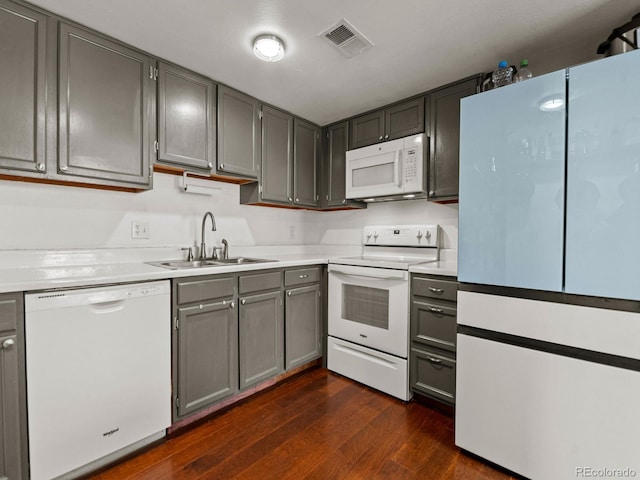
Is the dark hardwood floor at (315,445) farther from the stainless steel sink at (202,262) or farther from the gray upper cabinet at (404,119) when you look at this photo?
the gray upper cabinet at (404,119)

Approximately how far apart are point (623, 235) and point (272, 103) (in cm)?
239

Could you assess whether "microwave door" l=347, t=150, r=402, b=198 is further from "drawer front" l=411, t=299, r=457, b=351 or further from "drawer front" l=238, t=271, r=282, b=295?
"drawer front" l=238, t=271, r=282, b=295

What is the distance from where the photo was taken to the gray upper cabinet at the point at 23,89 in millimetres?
1387

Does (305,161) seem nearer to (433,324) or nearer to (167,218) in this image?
(167,218)

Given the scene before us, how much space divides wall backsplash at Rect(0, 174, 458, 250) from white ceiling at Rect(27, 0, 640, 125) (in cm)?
91

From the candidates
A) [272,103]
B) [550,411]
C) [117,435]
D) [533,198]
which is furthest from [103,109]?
[550,411]

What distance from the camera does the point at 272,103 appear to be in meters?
2.53

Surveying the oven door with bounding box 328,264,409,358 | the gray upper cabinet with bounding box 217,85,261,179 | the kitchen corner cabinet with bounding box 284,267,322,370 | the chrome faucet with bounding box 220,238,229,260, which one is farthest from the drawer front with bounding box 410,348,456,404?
the gray upper cabinet with bounding box 217,85,261,179

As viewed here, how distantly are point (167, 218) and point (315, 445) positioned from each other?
179 cm

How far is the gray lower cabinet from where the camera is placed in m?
1.86

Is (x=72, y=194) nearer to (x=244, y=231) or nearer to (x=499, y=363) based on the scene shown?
(x=244, y=231)

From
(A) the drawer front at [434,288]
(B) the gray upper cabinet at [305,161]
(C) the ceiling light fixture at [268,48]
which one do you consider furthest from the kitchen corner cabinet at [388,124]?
(A) the drawer front at [434,288]

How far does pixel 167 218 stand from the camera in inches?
86.8

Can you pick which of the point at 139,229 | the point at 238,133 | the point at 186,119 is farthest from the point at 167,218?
the point at 238,133
